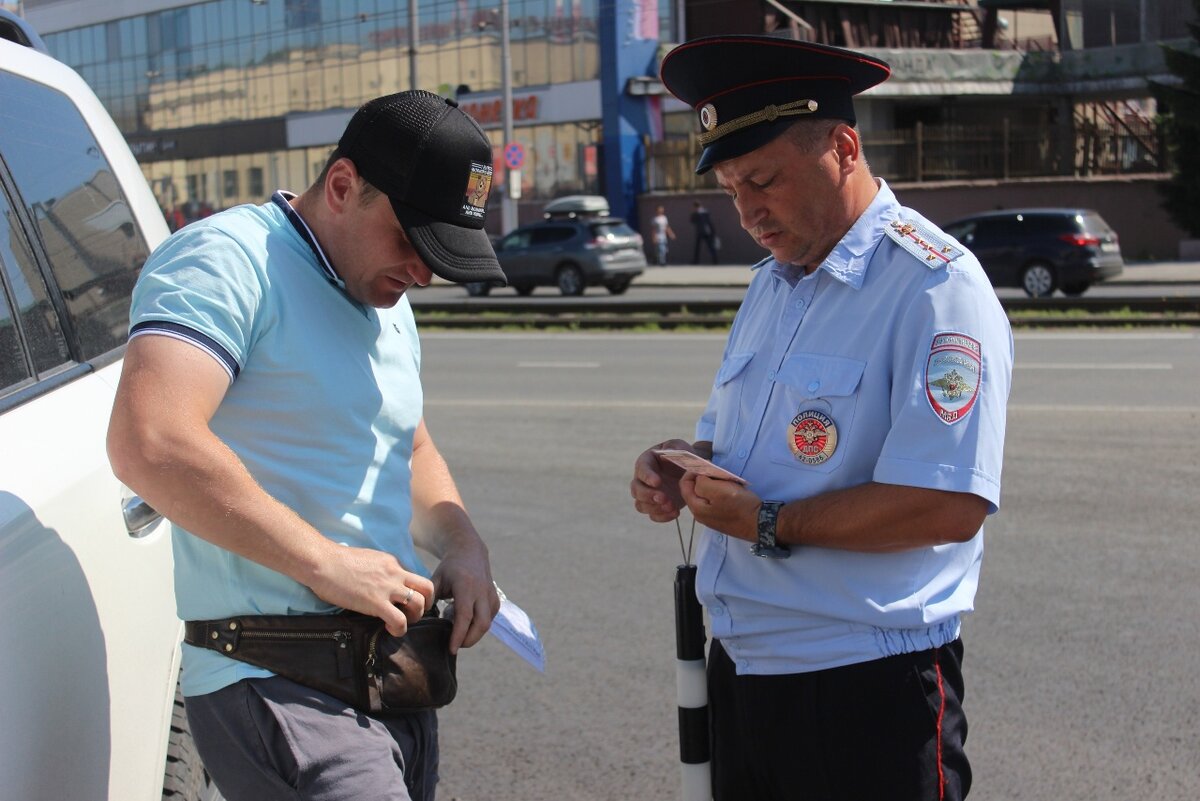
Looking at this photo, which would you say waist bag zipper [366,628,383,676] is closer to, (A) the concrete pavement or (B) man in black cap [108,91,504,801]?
(B) man in black cap [108,91,504,801]

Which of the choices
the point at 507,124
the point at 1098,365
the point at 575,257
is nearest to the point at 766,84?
the point at 1098,365

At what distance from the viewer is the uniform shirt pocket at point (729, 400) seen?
2.59 metres

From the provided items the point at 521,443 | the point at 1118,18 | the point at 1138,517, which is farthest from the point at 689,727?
the point at 1118,18

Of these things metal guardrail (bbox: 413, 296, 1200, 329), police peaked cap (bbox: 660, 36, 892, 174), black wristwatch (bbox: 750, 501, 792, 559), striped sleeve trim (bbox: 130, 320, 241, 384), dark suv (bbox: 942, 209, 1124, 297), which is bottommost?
metal guardrail (bbox: 413, 296, 1200, 329)

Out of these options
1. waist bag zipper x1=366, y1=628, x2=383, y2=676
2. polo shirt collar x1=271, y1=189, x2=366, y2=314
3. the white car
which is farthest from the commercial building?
waist bag zipper x1=366, y1=628, x2=383, y2=676

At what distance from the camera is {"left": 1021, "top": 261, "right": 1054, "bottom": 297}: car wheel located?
72.4 ft

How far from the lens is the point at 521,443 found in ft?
31.4

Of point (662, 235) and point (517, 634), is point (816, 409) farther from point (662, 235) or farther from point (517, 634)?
point (662, 235)

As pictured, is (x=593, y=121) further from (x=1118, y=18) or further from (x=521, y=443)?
(x=521, y=443)

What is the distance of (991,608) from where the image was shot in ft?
18.3

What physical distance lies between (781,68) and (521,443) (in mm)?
7307

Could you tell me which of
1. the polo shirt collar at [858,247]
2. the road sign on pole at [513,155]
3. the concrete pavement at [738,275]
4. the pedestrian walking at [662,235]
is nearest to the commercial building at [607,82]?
the road sign on pole at [513,155]

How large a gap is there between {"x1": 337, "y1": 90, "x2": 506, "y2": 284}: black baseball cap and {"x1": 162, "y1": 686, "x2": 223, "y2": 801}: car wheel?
3.32ft

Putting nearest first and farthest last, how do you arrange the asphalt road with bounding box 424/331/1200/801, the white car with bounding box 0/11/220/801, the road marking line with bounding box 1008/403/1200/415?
the white car with bounding box 0/11/220/801 < the asphalt road with bounding box 424/331/1200/801 < the road marking line with bounding box 1008/403/1200/415
